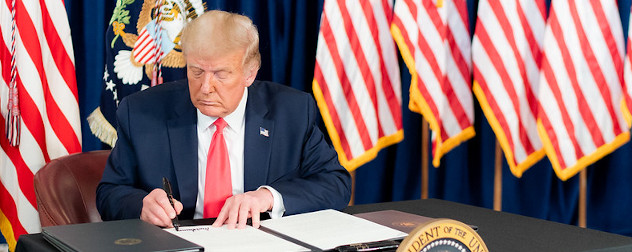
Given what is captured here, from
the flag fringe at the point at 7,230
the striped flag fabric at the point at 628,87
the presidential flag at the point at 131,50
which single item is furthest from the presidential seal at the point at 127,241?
the striped flag fabric at the point at 628,87

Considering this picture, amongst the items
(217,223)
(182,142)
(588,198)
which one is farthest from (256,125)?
(588,198)

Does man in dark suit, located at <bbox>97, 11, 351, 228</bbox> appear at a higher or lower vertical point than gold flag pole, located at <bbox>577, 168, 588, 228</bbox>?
higher

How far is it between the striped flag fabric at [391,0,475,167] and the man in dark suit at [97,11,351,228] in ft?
5.57

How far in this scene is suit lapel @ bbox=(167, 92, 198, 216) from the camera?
2.12 meters

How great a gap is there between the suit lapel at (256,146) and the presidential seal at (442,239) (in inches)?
41.4

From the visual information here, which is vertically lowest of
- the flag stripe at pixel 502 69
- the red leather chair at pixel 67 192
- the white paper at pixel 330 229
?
the red leather chair at pixel 67 192

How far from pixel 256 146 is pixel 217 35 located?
0.36m

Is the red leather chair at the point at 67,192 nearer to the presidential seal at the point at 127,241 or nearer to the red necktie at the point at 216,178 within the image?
Answer: the red necktie at the point at 216,178

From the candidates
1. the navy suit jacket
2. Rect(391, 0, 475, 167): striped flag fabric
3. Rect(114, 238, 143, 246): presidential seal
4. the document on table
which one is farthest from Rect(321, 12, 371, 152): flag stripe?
Rect(114, 238, 143, 246): presidential seal

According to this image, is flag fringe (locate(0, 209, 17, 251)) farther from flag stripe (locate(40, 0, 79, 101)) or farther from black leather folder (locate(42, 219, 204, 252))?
black leather folder (locate(42, 219, 204, 252))

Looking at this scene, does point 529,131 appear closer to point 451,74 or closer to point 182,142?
point 451,74

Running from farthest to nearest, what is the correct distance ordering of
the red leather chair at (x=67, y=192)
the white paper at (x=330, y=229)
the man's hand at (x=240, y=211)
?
1. the red leather chair at (x=67, y=192)
2. the man's hand at (x=240, y=211)
3. the white paper at (x=330, y=229)

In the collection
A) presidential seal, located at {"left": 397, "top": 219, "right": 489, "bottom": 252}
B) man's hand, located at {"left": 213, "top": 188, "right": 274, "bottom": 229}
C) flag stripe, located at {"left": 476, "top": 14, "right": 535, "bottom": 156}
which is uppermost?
flag stripe, located at {"left": 476, "top": 14, "right": 535, "bottom": 156}

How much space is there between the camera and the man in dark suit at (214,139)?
6.77 feet
